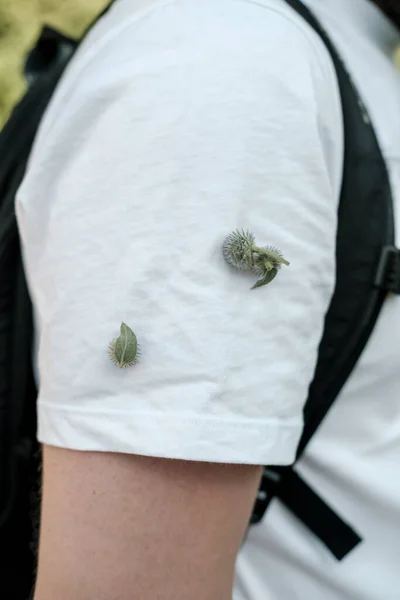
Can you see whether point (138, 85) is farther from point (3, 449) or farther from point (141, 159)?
point (3, 449)

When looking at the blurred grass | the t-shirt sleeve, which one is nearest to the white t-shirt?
the t-shirt sleeve

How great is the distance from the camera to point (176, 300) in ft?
1.04

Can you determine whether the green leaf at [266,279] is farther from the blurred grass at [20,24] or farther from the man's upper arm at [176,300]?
the blurred grass at [20,24]

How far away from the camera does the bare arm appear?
327 millimetres

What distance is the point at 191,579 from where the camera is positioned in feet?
1.12

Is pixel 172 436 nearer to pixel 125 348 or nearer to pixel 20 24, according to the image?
pixel 125 348

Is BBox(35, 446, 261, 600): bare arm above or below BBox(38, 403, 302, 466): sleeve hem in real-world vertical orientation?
below

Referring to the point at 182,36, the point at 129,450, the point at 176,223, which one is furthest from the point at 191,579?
the point at 182,36

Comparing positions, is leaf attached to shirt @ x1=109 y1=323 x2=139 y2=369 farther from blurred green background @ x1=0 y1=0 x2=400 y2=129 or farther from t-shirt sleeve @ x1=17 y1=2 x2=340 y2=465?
blurred green background @ x1=0 y1=0 x2=400 y2=129

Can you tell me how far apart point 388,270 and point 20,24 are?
623 millimetres

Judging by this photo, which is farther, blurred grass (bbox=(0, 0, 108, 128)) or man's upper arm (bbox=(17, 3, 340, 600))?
blurred grass (bbox=(0, 0, 108, 128))

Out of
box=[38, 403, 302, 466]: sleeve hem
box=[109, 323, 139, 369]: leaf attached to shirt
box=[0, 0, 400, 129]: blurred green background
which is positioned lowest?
box=[0, 0, 400, 129]: blurred green background

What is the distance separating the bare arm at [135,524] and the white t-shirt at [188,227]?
0.02 m

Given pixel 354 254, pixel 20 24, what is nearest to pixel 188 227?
pixel 354 254
